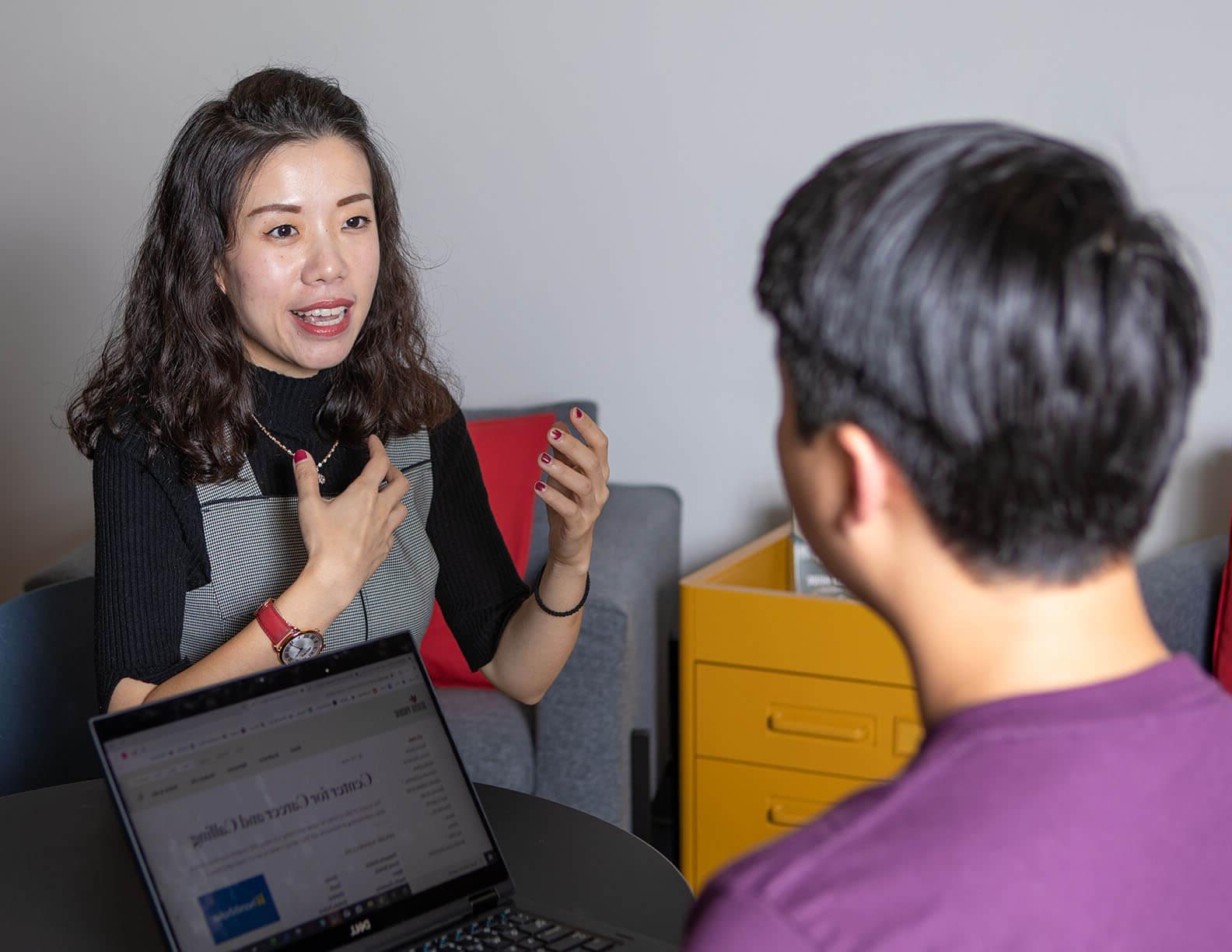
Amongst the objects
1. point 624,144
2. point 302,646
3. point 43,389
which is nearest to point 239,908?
point 302,646

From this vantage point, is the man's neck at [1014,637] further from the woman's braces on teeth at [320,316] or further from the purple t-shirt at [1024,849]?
the woman's braces on teeth at [320,316]

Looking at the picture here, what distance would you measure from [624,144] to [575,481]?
1483 mm

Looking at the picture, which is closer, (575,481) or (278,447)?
(575,481)

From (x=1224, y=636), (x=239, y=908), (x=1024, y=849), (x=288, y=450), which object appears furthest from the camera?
(x=1224, y=636)

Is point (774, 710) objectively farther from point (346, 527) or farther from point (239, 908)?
point (239, 908)

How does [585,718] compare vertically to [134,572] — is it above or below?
below

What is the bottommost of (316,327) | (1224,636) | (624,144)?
(1224,636)

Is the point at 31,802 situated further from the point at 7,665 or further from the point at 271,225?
the point at 271,225

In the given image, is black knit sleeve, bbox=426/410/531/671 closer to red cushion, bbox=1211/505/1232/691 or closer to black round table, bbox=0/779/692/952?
black round table, bbox=0/779/692/952

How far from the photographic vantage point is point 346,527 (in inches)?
52.2

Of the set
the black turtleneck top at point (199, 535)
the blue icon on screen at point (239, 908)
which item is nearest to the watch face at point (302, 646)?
the black turtleneck top at point (199, 535)

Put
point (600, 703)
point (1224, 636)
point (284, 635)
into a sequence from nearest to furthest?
point (284, 635), point (1224, 636), point (600, 703)

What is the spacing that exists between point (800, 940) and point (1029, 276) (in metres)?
0.28

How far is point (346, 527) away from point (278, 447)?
25cm
